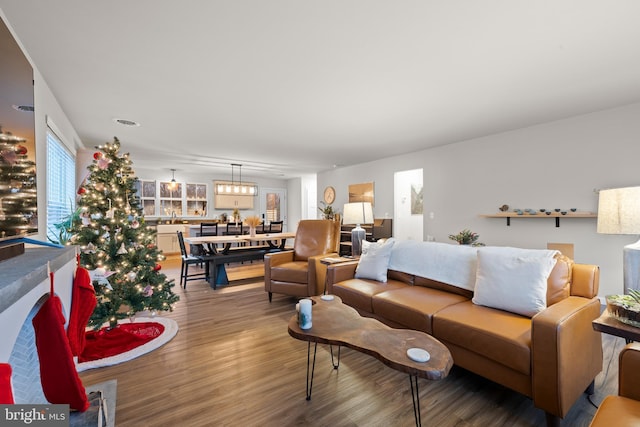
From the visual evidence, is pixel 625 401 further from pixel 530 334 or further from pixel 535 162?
pixel 535 162

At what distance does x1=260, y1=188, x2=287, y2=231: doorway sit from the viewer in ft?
32.3

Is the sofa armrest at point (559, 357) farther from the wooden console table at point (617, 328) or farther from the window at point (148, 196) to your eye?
the window at point (148, 196)

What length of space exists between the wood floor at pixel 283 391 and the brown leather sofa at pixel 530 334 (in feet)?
0.69

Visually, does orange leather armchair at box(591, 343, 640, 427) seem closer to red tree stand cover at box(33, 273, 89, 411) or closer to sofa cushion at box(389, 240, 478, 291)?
sofa cushion at box(389, 240, 478, 291)

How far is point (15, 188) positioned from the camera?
1231 mm

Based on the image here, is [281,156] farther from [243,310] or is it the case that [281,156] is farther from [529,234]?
[529,234]

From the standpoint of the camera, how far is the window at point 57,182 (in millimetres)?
2763

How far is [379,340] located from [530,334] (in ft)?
2.96

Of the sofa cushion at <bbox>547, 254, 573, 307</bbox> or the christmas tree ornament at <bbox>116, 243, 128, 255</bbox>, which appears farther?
the christmas tree ornament at <bbox>116, 243, 128, 255</bbox>

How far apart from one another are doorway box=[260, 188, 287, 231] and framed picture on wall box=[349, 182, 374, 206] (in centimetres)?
349

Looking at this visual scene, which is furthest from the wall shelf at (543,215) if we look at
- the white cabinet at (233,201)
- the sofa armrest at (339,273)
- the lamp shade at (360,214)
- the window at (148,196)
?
the window at (148,196)

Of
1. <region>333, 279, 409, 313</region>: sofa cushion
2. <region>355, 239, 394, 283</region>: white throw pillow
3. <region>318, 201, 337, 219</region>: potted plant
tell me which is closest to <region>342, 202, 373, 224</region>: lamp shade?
<region>355, 239, 394, 283</region>: white throw pillow

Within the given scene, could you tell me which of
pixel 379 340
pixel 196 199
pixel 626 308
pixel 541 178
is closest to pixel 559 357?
pixel 626 308

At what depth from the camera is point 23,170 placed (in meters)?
1.32
